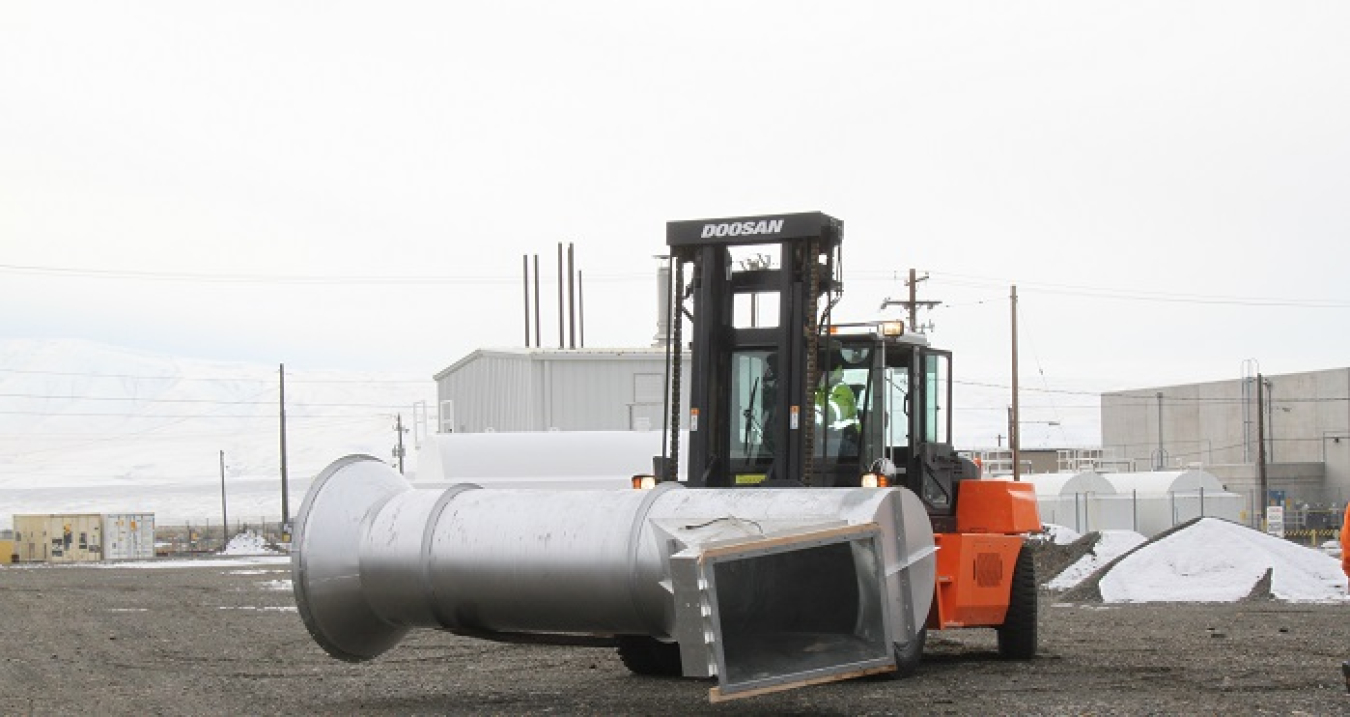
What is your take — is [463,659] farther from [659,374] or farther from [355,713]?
[659,374]

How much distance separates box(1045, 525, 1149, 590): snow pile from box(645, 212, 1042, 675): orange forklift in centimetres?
1430

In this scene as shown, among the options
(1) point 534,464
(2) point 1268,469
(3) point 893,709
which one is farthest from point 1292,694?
(2) point 1268,469

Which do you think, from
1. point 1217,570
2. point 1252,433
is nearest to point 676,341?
point 1217,570

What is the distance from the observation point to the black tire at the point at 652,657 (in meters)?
11.9

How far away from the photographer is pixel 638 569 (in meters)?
8.88

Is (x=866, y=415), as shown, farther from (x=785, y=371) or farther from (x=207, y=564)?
(x=207, y=564)

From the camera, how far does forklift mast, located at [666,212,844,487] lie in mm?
10672

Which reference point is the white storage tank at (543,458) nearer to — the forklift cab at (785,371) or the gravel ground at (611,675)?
the gravel ground at (611,675)

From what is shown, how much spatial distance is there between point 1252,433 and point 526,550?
6485 centimetres

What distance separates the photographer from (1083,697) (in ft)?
34.7

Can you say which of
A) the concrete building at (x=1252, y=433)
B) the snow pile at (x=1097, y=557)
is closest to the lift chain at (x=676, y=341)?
the snow pile at (x=1097, y=557)

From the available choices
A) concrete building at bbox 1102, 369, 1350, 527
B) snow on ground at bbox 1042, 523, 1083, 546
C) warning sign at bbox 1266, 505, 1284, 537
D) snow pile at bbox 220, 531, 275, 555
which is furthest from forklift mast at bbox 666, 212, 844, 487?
snow pile at bbox 220, 531, 275, 555

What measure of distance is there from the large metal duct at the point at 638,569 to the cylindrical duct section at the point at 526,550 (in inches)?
0.4

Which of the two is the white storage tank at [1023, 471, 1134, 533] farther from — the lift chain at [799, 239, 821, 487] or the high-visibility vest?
the lift chain at [799, 239, 821, 487]
